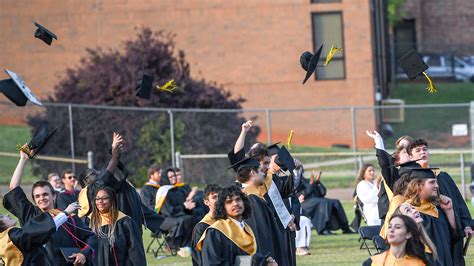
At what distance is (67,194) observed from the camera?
1559 cm

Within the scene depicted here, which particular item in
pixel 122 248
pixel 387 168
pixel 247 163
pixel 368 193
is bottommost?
pixel 368 193

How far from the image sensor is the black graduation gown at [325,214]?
1953 centimetres

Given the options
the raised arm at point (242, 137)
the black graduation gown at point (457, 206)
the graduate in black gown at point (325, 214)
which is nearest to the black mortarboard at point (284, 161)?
the raised arm at point (242, 137)

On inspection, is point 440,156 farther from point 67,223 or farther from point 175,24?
point 67,223

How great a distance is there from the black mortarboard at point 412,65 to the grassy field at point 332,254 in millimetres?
2752

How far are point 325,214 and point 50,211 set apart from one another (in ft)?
31.8

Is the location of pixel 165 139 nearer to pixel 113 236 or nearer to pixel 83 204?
pixel 83 204

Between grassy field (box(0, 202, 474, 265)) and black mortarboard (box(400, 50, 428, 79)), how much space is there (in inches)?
108

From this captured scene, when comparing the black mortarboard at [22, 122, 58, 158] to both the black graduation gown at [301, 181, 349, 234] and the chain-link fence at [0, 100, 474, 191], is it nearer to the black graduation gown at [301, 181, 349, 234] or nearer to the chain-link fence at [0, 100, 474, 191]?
the black graduation gown at [301, 181, 349, 234]

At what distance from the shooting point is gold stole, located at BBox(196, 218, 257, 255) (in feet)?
31.7

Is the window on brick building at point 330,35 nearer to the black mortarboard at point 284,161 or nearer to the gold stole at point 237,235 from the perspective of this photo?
the black mortarboard at point 284,161

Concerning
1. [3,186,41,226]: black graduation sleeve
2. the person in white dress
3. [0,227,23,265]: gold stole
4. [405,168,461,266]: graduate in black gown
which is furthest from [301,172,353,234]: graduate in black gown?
[0,227,23,265]: gold stole

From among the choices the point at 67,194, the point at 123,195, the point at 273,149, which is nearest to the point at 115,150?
the point at 123,195

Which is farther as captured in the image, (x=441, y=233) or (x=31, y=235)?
(x=441, y=233)
